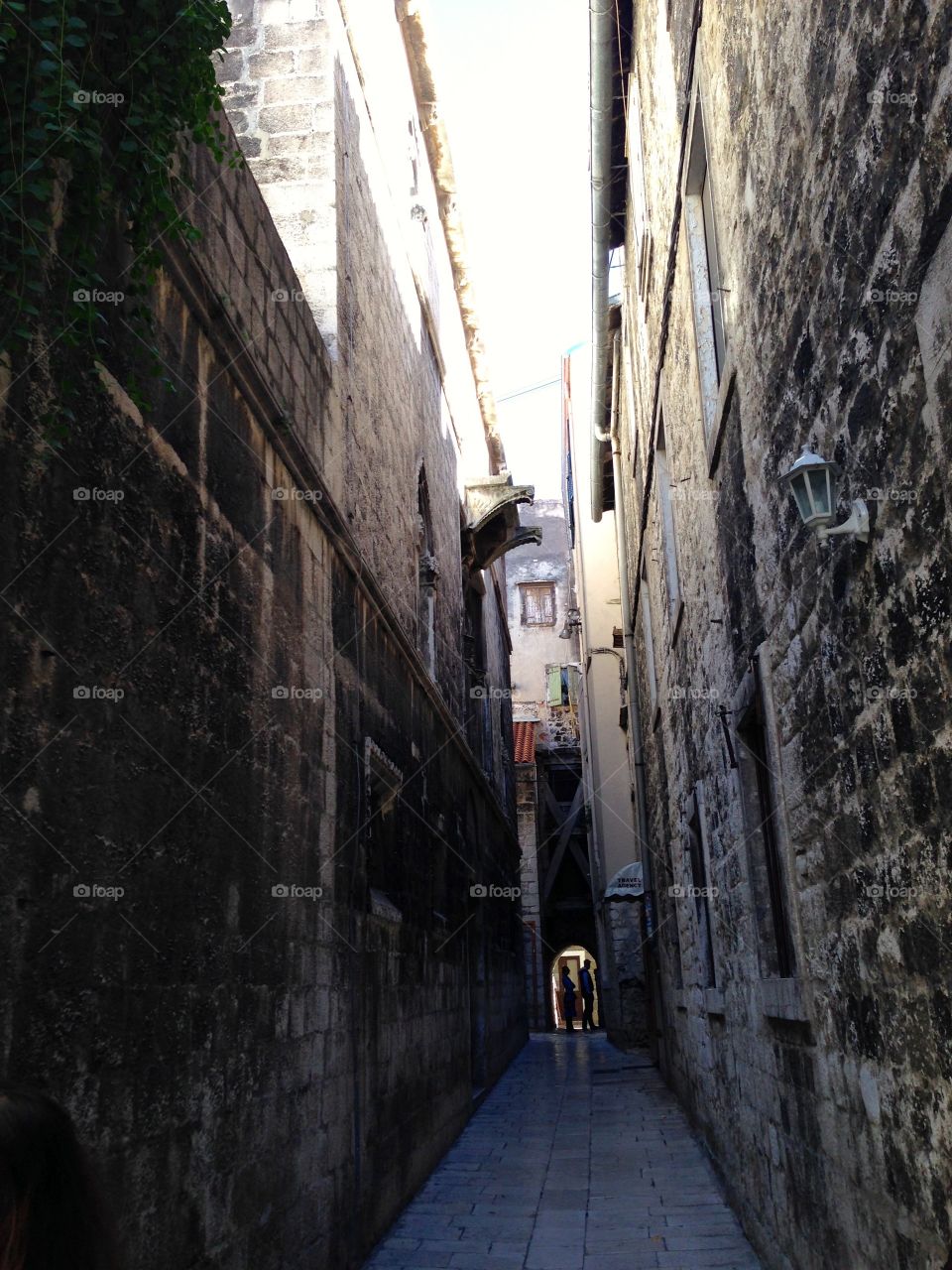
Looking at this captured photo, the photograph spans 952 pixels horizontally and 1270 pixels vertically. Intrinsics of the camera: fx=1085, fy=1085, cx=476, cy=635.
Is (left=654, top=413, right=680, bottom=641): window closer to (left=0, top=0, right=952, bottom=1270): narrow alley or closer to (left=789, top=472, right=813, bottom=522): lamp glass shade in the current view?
(left=0, top=0, right=952, bottom=1270): narrow alley

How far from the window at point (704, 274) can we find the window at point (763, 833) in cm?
167

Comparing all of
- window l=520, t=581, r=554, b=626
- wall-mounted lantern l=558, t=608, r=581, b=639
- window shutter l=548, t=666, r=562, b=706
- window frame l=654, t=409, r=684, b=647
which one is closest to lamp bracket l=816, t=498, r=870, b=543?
window frame l=654, t=409, r=684, b=647

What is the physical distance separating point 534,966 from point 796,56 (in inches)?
945

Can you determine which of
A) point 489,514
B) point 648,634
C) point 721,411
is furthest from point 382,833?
point 489,514

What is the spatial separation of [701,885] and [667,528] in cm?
307

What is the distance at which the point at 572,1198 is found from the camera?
7.14 metres

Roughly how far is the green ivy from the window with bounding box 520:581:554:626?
34.2 metres

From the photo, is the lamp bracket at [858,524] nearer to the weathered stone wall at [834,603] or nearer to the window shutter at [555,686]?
the weathered stone wall at [834,603]

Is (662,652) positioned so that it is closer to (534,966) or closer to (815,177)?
(815,177)

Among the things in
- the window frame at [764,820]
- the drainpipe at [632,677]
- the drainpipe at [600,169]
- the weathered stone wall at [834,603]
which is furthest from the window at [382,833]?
the drainpipe at [632,677]

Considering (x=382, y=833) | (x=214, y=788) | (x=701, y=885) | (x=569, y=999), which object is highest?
(x=382, y=833)

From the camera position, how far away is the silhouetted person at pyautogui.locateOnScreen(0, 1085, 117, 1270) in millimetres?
1168

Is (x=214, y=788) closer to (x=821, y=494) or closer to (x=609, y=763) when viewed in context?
(x=821, y=494)

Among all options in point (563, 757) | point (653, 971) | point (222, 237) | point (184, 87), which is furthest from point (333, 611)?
point (563, 757)
